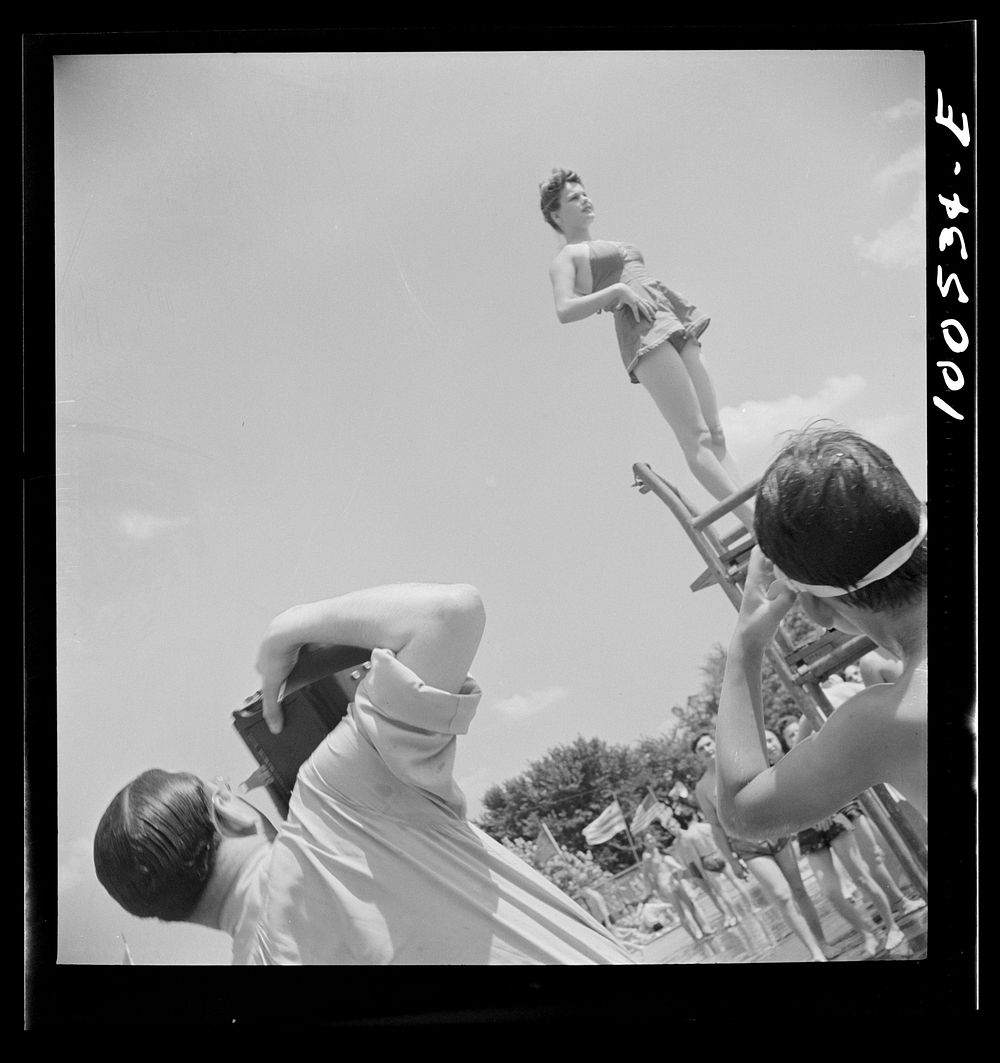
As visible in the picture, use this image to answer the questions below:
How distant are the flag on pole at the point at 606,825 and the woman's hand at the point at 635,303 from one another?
1520mm

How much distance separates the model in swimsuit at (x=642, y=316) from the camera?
139 inches

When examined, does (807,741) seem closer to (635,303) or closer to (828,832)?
(828,832)

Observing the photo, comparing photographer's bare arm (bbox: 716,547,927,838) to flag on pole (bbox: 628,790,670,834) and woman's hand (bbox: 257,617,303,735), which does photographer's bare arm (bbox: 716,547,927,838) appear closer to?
flag on pole (bbox: 628,790,670,834)

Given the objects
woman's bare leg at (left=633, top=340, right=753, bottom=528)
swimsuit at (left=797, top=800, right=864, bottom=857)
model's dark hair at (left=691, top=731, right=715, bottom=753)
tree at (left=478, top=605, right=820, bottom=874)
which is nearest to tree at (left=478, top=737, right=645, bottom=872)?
tree at (left=478, top=605, right=820, bottom=874)

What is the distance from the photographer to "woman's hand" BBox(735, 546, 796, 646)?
3395 millimetres

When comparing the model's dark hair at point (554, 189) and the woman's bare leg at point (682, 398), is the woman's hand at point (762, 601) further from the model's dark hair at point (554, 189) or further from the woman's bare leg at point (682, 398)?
the model's dark hair at point (554, 189)

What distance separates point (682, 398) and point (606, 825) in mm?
1355

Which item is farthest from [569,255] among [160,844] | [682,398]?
[160,844]

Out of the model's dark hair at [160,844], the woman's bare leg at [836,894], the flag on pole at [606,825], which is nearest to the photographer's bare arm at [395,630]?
the model's dark hair at [160,844]
